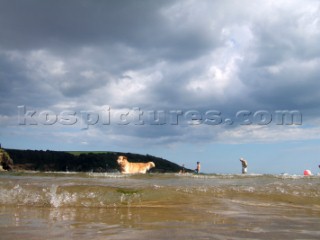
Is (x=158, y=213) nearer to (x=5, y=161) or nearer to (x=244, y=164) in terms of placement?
(x=244, y=164)

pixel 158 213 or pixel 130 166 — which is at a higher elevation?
pixel 130 166

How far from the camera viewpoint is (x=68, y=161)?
3222cm

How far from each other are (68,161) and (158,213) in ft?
90.4

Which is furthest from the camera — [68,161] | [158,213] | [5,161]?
[68,161]

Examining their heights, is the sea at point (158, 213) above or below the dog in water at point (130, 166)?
below

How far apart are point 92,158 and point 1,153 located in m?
7.22

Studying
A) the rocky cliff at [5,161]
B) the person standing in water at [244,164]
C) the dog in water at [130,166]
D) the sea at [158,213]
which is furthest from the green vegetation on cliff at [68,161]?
the sea at [158,213]

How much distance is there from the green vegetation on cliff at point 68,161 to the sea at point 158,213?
21.7 meters

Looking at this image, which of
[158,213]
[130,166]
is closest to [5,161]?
[130,166]

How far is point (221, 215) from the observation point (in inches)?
217

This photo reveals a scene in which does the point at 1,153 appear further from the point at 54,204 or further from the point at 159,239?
the point at 159,239

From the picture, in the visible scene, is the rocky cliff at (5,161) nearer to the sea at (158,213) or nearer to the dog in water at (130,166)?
the dog in water at (130,166)

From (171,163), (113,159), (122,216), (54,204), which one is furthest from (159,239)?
(171,163)

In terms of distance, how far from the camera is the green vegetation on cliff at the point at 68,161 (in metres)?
30.8
